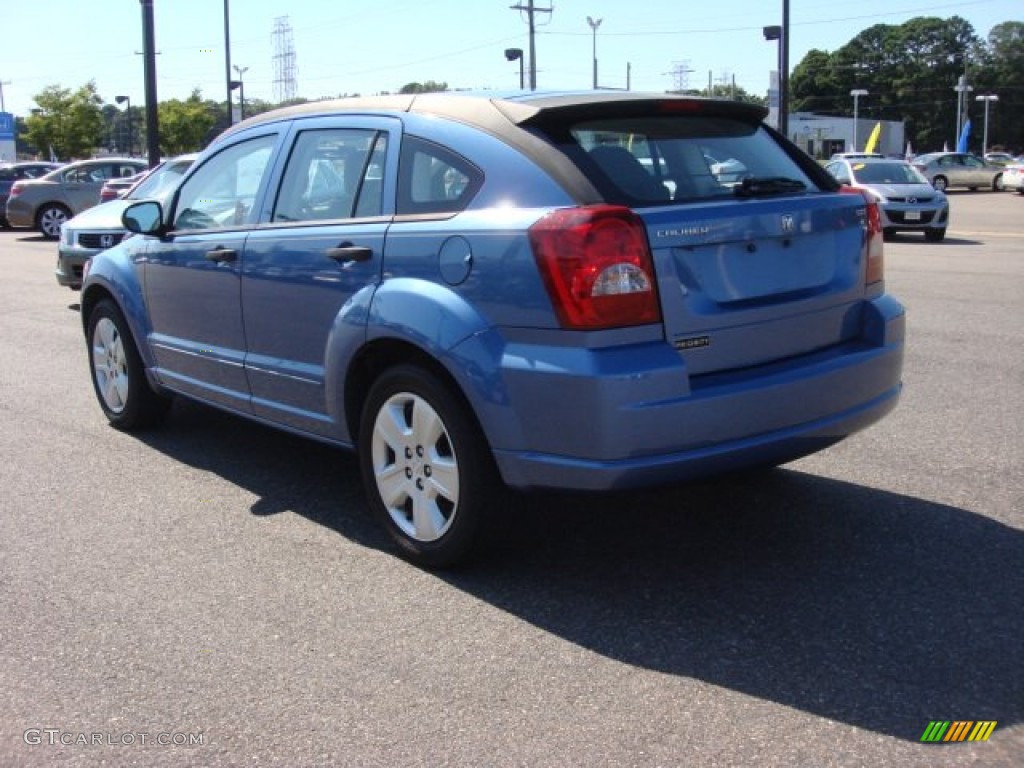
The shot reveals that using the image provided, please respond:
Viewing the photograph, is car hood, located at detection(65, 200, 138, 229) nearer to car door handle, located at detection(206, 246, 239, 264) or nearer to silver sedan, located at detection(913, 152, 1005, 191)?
car door handle, located at detection(206, 246, 239, 264)

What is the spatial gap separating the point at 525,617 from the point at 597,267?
1.22m

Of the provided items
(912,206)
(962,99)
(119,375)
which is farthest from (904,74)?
(119,375)

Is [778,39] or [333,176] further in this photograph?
[778,39]

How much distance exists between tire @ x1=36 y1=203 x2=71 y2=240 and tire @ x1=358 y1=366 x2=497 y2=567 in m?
21.7

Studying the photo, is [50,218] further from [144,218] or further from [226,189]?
[226,189]

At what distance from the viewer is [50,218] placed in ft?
78.0

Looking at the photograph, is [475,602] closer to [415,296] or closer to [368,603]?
[368,603]

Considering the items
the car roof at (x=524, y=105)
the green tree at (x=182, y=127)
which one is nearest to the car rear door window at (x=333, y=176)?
the car roof at (x=524, y=105)

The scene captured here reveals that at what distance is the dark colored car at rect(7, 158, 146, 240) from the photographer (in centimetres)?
2347

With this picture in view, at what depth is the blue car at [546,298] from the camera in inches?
142

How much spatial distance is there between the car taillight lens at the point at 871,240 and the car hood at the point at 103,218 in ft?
27.6

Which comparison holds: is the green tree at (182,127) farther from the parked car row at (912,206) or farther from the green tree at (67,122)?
the parked car row at (912,206)

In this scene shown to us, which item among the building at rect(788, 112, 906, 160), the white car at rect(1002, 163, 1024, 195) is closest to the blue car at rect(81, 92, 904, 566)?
the white car at rect(1002, 163, 1024, 195)

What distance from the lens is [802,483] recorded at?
514cm
